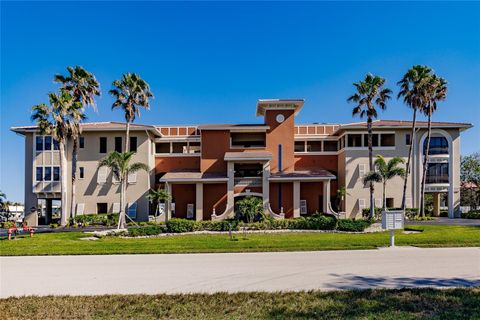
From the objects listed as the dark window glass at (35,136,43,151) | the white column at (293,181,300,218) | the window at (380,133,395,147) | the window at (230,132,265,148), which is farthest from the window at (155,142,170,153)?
the window at (380,133,395,147)

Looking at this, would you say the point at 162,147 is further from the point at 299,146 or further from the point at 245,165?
the point at 299,146

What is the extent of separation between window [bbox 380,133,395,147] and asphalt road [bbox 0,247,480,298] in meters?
25.4

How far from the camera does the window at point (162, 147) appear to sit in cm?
4056

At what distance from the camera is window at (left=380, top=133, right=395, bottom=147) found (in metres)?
37.8

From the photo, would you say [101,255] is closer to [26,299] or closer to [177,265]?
[177,265]

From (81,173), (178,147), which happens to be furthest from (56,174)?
(178,147)

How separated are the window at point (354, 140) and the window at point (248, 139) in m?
9.11

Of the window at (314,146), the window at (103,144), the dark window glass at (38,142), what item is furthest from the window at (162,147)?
the window at (314,146)

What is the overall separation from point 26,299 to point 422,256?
1259 centimetres

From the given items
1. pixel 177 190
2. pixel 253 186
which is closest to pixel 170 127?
pixel 177 190

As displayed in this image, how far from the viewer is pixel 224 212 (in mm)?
33500

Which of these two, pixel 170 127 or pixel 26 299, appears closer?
pixel 26 299

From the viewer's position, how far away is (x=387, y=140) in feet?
126

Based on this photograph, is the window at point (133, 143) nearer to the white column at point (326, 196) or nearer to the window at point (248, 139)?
the window at point (248, 139)
